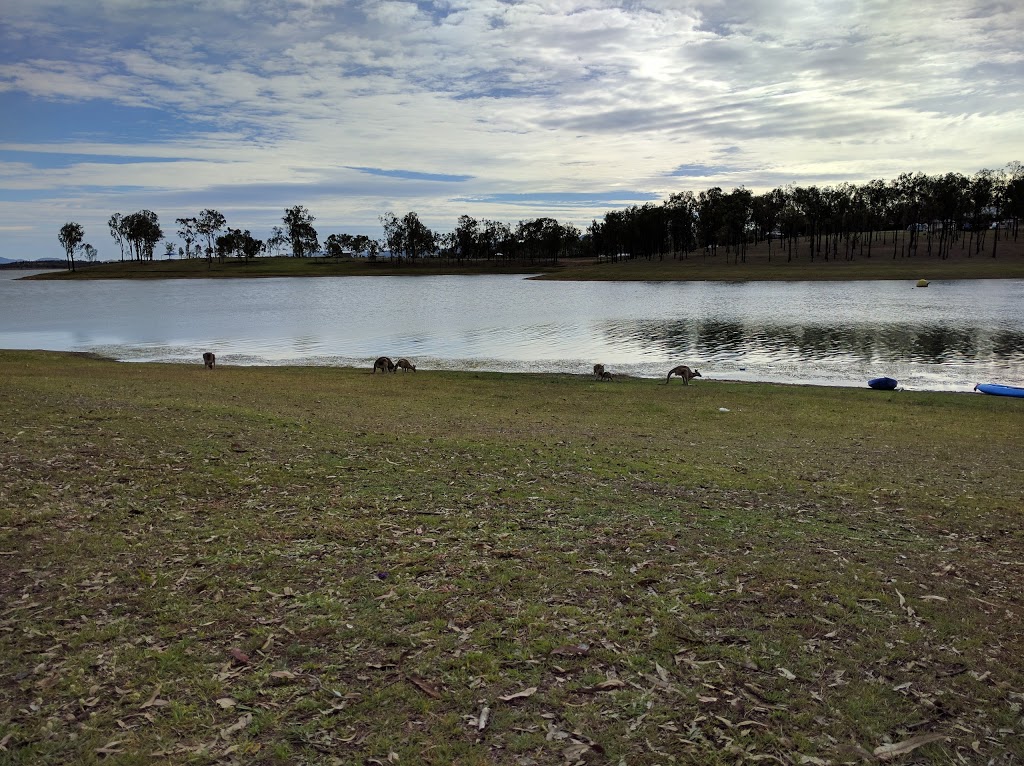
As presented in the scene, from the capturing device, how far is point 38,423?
14203 millimetres

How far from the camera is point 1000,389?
1052 inches

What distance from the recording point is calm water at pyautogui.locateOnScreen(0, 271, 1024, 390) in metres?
36.4

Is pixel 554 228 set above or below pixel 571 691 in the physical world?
above

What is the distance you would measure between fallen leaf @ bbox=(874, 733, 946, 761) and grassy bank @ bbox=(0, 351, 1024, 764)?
0.03 metres

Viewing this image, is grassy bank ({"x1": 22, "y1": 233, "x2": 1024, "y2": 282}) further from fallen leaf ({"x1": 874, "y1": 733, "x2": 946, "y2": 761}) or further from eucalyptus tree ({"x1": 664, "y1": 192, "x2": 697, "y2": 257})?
fallen leaf ({"x1": 874, "y1": 733, "x2": 946, "y2": 761})

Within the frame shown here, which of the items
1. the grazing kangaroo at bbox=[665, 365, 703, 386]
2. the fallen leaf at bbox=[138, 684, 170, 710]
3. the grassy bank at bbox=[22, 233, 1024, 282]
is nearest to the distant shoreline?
the grassy bank at bbox=[22, 233, 1024, 282]

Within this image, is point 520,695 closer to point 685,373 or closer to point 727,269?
point 685,373

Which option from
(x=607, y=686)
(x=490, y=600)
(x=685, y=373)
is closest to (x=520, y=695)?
(x=607, y=686)

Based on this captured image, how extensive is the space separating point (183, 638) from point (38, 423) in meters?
10.4

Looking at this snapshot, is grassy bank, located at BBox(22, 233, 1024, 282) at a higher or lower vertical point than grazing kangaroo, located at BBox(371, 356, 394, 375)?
higher

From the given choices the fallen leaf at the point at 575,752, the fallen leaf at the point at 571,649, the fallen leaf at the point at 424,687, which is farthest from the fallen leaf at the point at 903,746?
the fallen leaf at the point at 424,687

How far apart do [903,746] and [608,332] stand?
4613 cm

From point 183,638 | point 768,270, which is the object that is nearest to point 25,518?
point 183,638

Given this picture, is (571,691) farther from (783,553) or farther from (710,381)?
(710,381)
